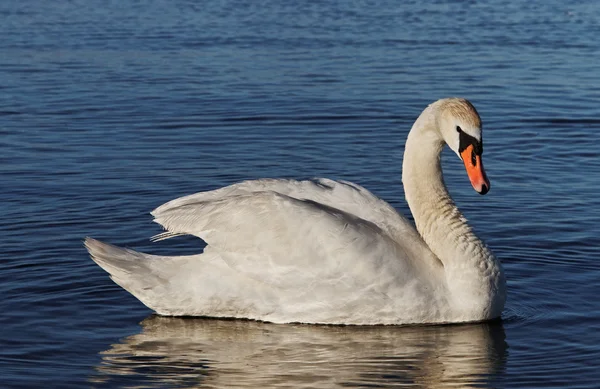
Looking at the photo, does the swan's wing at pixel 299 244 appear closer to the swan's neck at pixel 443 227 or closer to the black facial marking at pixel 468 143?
the swan's neck at pixel 443 227

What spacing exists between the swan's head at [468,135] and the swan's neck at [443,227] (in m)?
0.17

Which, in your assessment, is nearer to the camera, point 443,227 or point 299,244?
point 299,244

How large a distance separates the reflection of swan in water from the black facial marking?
1.15 metres

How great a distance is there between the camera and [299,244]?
307 inches

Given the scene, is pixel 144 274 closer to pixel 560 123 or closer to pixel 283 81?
pixel 560 123

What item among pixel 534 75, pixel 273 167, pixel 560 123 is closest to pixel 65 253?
pixel 273 167

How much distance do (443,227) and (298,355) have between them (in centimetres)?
146

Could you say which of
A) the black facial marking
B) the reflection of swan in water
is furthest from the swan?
the reflection of swan in water

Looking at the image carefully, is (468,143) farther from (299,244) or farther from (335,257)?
(299,244)

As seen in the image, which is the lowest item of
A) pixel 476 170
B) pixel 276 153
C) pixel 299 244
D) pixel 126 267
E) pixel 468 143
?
pixel 126 267

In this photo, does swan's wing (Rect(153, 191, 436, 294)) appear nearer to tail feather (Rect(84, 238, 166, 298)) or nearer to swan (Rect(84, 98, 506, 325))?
swan (Rect(84, 98, 506, 325))

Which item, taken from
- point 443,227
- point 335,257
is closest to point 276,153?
point 443,227

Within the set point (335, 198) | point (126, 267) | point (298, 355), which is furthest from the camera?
point (335, 198)

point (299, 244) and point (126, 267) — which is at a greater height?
point (299, 244)
